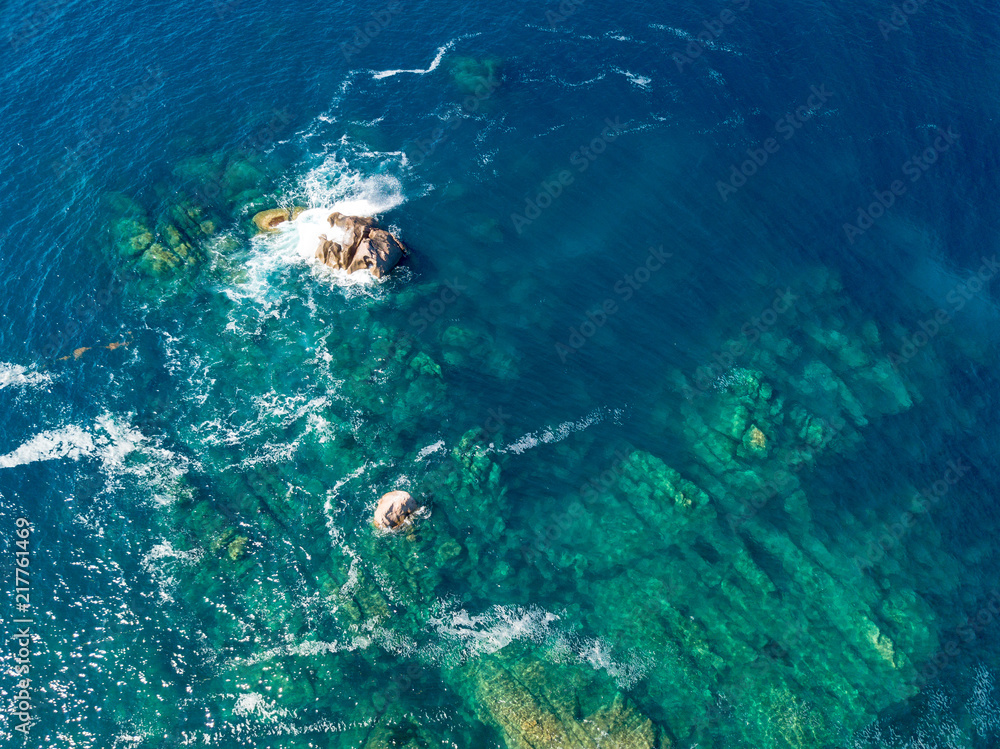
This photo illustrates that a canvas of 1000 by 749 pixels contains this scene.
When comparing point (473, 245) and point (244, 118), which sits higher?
point (244, 118)

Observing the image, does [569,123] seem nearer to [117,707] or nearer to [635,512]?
[635,512]

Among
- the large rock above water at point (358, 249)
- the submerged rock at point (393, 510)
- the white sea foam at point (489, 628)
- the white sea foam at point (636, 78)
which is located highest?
the white sea foam at point (636, 78)

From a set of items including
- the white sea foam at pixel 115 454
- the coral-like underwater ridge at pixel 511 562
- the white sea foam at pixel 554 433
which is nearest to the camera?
the coral-like underwater ridge at pixel 511 562

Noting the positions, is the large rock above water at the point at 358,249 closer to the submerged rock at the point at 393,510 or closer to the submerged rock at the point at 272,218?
the submerged rock at the point at 272,218

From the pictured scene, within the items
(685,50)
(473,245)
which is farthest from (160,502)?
(685,50)

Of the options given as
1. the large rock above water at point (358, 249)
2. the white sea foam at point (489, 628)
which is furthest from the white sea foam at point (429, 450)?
the large rock above water at point (358, 249)

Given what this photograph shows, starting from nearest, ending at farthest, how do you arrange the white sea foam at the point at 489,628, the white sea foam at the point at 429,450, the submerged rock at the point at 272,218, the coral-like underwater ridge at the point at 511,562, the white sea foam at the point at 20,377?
the coral-like underwater ridge at the point at 511,562 → the white sea foam at the point at 489,628 → the white sea foam at the point at 429,450 → the white sea foam at the point at 20,377 → the submerged rock at the point at 272,218

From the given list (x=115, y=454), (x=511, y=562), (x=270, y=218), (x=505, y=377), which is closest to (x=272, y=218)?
(x=270, y=218)

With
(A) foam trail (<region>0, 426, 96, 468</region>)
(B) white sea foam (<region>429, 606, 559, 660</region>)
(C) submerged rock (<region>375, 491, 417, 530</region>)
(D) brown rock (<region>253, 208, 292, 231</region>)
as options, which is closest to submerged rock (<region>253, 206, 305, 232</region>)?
(D) brown rock (<region>253, 208, 292, 231</region>)
